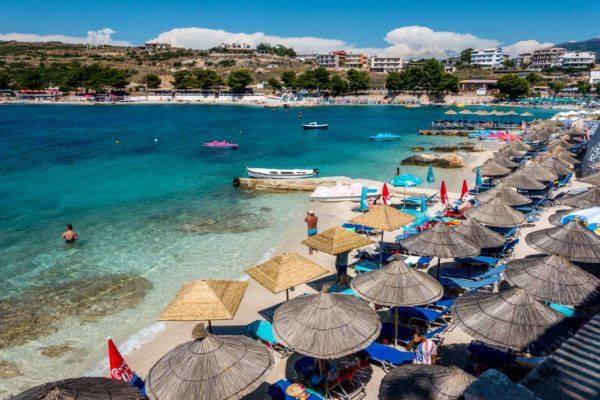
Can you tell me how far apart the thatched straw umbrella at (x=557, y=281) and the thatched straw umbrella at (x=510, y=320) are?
158cm

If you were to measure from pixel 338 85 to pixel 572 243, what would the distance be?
139 metres

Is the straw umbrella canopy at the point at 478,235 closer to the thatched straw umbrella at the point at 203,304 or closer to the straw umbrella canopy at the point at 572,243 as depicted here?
the straw umbrella canopy at the point at 572,243

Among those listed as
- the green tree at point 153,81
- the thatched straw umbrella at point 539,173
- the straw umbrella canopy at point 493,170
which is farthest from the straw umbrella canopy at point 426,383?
the green tree at point 153,81

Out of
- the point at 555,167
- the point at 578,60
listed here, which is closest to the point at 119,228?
the point at 555,167

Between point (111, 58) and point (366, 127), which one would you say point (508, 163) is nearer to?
point (366, 127)

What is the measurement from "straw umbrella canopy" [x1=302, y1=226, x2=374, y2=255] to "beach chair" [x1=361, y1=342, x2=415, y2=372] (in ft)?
11.2

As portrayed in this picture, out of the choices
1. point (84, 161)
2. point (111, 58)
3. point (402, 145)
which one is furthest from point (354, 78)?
point (111, 58)

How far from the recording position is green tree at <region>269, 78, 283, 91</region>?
14725 cm

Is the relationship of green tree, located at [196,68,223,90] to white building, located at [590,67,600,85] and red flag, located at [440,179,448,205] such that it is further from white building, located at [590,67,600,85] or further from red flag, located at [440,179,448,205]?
white building, located at [590,67,600,85]

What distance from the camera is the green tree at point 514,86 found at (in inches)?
4677

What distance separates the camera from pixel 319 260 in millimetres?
16266

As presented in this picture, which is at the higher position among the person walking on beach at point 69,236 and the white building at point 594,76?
the white building at point 594,76

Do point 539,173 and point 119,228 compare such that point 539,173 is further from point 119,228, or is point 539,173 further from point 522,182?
point 119,228

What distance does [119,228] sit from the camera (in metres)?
21.8
